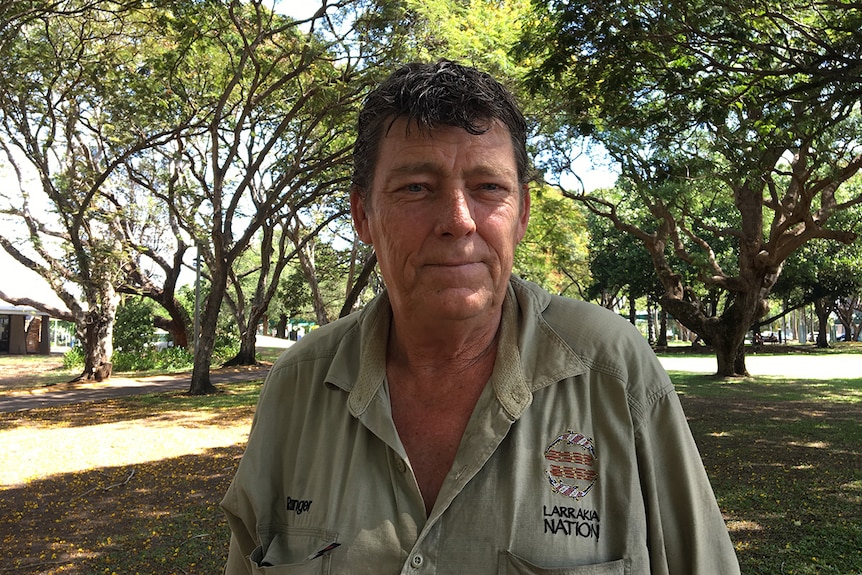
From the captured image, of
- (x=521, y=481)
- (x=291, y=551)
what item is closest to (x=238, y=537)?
(x=291, y=551)

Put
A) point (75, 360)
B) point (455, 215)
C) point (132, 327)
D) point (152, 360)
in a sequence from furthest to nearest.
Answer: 1. point (132, 327)
2. point (152, 360)
3. point (75, 360)
4. point (455, 215)

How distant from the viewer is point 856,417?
12680 millimetres

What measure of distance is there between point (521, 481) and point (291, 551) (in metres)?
0.53

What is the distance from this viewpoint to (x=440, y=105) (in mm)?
1513

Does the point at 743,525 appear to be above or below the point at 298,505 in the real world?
below

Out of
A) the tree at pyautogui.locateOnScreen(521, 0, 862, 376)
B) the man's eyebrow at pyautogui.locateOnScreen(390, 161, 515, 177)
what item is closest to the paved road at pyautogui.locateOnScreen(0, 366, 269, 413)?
the tree at pyautogui.locateOnScreen(521, 0, 862, 376)

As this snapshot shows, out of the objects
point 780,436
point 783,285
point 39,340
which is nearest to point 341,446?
point 780,436

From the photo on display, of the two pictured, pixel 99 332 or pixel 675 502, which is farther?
pixel 99 332

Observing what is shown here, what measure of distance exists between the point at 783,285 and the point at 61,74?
3384cm

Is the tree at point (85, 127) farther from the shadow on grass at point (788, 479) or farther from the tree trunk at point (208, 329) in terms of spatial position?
the shadow on grass at point (788, 479)

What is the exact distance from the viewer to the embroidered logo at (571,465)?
4.58 ft

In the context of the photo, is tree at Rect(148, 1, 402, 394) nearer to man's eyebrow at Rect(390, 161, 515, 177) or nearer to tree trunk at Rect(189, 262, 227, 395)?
tree trunk at Rect(189, 262, 227, 395)

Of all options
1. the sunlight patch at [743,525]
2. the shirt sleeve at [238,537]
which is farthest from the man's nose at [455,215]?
the sunlight patch at [743,525]

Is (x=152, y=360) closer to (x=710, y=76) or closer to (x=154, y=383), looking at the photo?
(x=154, y=383)
